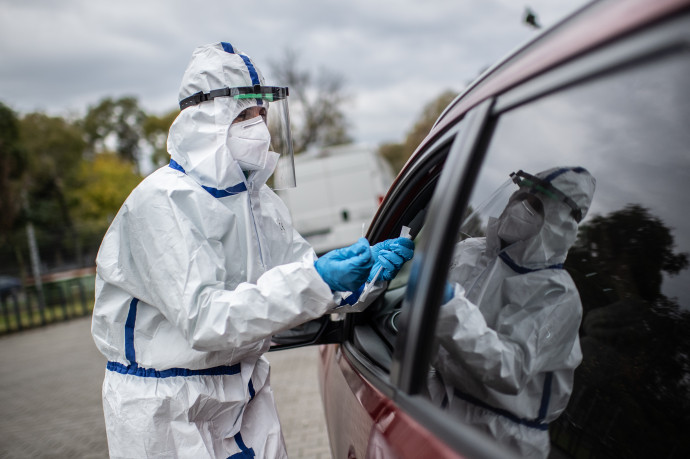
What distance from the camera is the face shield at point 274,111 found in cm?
204

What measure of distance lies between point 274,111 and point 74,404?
5716mm

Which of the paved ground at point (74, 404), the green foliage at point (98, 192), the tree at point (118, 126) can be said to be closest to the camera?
the paved ground at point (74, 404)

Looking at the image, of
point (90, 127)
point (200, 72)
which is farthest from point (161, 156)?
point (200, 72)

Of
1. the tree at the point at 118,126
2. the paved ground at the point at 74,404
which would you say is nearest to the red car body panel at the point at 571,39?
the paved ground at the point at 74,404

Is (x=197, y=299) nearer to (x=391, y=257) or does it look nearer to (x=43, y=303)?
(x=391, y=257)

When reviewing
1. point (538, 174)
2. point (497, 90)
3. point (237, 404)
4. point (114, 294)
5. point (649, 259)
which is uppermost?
point (497, 90)

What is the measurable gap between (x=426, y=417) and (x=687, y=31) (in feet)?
2.72

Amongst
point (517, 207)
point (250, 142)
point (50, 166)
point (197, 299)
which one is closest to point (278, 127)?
point (250, 142)

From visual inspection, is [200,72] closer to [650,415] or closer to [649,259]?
[649,259]

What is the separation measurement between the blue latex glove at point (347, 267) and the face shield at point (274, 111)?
697mm

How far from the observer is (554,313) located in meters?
1.41

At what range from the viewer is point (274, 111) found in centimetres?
237

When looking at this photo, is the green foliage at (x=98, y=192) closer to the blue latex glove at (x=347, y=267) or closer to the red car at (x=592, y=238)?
the blue latex glove at (x=347, y=267)

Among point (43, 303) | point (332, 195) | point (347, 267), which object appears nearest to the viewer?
point (347, 267)
